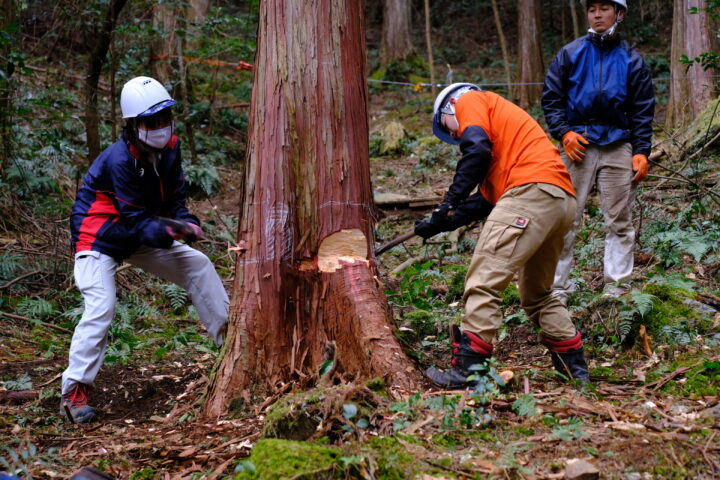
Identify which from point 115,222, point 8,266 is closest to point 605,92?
point 115,222

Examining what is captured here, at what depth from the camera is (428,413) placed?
3.31m

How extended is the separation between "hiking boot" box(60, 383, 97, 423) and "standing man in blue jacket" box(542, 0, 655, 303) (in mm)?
3654

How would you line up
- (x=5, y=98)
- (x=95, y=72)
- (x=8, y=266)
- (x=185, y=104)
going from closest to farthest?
(x=8, y=266)
(x=5, y=98)
(x=95, y=72)
(x=185, y=104)

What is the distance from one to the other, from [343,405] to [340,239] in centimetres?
121

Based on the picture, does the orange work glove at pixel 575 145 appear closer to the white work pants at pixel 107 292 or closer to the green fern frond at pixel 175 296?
the white work pants at pixel 107 292

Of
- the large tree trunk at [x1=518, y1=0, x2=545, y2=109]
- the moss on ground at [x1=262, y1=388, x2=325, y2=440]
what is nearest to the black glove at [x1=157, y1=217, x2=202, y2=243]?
the moss on ground at [x1=262, y1=388, x2=325, y2=440]

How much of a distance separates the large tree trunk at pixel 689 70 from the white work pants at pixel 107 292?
23.8ft

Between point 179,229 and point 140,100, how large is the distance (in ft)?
3.06

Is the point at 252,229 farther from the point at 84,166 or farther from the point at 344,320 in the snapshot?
the point at 84,166

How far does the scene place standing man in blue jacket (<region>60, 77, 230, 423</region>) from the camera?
4.37m

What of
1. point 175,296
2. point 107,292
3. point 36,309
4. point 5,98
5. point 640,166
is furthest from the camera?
point 5,98

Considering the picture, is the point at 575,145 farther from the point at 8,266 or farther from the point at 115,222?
the point at 8,266

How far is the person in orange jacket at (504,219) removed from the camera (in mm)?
3836

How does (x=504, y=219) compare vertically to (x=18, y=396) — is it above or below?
above
